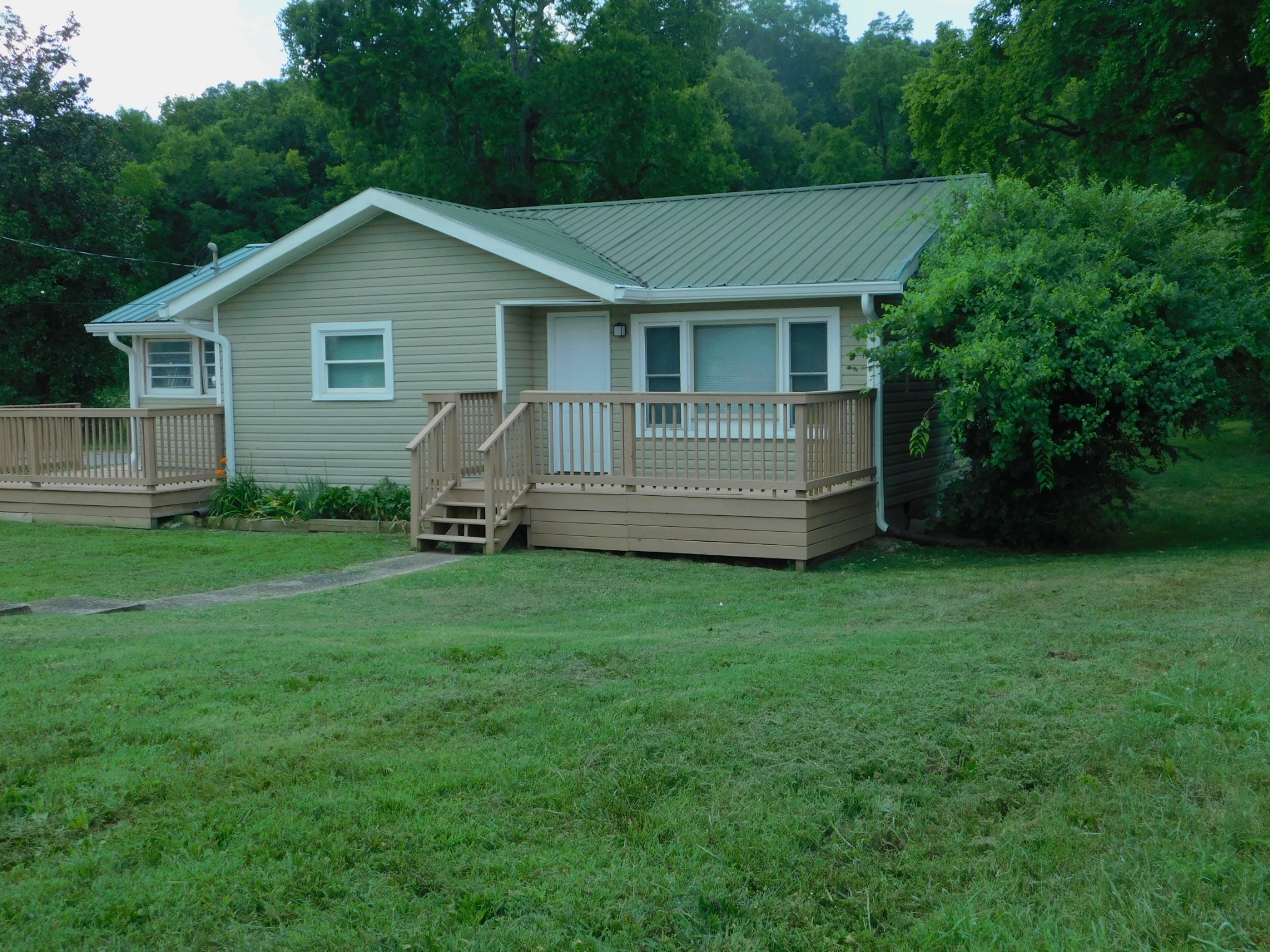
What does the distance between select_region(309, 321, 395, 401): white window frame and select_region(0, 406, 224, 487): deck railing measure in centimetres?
166

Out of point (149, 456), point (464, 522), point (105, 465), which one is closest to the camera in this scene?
point (464, 522)

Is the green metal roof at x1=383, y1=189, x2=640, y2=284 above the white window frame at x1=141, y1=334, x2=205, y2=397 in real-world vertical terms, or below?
above

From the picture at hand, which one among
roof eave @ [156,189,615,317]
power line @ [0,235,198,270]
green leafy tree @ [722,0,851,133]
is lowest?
roof eave @ [156,189,615,317]

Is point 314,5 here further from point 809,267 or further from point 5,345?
point 809,267

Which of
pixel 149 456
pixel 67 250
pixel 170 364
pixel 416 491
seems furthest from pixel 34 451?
pixel 67 250

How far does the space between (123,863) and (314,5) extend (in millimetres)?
32723

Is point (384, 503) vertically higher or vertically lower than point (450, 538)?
higher

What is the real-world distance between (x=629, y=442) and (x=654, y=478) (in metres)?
0.46

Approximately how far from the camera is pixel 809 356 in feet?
46.5

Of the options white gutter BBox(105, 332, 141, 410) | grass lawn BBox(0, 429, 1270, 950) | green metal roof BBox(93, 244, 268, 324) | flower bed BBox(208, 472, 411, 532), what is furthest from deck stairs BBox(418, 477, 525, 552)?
white gutter BBox(105, 332, 141, 410)

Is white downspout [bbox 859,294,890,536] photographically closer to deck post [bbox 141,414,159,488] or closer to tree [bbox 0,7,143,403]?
deck post [bbox 141,414,159,488]

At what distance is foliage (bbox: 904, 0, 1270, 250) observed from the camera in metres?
18.8

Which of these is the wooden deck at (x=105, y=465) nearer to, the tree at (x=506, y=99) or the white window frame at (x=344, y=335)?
the white window frame at (x=344, y=335)

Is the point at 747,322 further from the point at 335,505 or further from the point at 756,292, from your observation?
the point at 335,505
